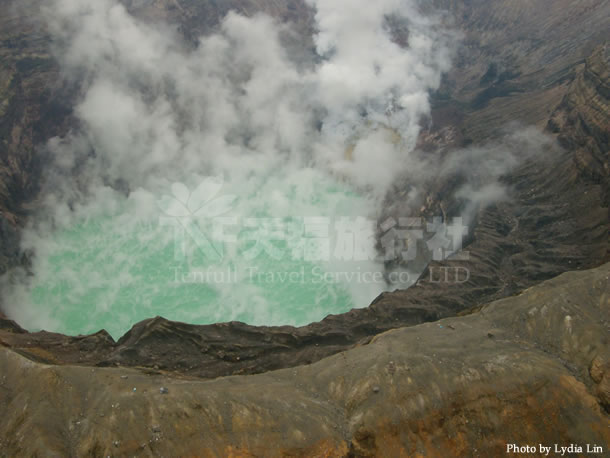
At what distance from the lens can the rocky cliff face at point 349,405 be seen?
20312 millimetres

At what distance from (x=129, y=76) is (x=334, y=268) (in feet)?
168

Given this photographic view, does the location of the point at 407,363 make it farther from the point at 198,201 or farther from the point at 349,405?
the point at 198,201

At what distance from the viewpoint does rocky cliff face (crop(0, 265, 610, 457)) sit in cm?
2031

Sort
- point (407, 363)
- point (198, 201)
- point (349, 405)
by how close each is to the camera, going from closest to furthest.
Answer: point (349, 405) → point (407, 363) → point (198, 201)

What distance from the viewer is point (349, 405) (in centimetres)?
2331

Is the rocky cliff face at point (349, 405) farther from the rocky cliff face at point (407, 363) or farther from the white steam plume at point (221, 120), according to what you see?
the white steam plume at point (221, 120)

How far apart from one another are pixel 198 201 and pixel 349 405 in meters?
59.6

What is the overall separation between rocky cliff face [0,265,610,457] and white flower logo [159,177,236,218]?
5033 cm

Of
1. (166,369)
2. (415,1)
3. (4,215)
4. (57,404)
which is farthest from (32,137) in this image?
(415,1)

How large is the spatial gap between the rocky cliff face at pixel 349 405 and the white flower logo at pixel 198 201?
50.3m

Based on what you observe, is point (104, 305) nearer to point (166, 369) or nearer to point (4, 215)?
point (4, 215)

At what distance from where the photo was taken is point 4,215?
57875mm

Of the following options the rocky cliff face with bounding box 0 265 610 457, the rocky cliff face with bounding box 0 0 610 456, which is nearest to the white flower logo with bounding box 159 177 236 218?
the rocky cliff face with bounding box 0 0 610 456

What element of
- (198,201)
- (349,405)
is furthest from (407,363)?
(198,201)
